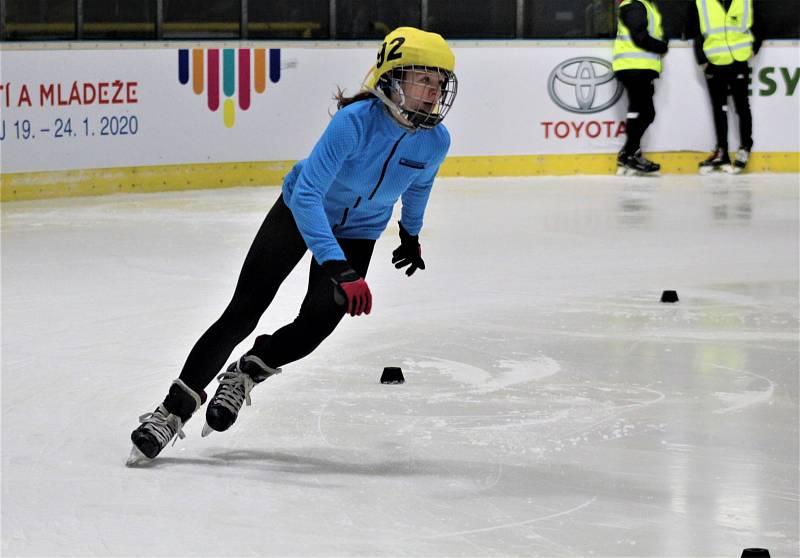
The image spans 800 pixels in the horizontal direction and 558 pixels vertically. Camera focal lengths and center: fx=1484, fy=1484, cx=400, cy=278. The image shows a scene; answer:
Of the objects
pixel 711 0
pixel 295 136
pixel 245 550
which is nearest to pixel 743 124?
pixel 711 0

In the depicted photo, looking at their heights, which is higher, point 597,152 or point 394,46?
point 394,46

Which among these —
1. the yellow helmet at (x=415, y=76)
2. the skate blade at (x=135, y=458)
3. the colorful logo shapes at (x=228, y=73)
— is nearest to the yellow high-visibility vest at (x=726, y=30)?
the colorful logo shapes at (x=228, y=73)

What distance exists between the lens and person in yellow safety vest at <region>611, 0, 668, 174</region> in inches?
481

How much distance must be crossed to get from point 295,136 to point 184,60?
A: 1.12 metres

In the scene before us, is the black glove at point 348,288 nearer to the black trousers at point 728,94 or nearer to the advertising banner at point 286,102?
the advertising banner at point 286,102

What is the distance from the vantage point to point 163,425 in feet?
12.8

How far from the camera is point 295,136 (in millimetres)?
11562

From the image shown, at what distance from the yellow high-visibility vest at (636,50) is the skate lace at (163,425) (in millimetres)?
8894

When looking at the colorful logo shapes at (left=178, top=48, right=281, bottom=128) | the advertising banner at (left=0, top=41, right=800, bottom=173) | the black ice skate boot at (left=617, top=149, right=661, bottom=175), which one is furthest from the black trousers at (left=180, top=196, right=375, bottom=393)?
the black ice skate boot at (left=617, top=149, right=661, bottom=175)

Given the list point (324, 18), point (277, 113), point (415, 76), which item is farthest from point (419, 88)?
point (324, 18)

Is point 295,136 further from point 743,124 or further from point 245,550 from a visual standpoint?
point 245,550

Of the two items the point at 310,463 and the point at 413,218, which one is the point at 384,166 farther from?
the point at 310,463

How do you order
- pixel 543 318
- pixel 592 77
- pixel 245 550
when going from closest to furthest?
1. pixel 245 550
2. pixel 543 318
3. pixel 592 77

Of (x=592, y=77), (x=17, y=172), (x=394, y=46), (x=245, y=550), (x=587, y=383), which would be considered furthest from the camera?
(x=592, y=77)
